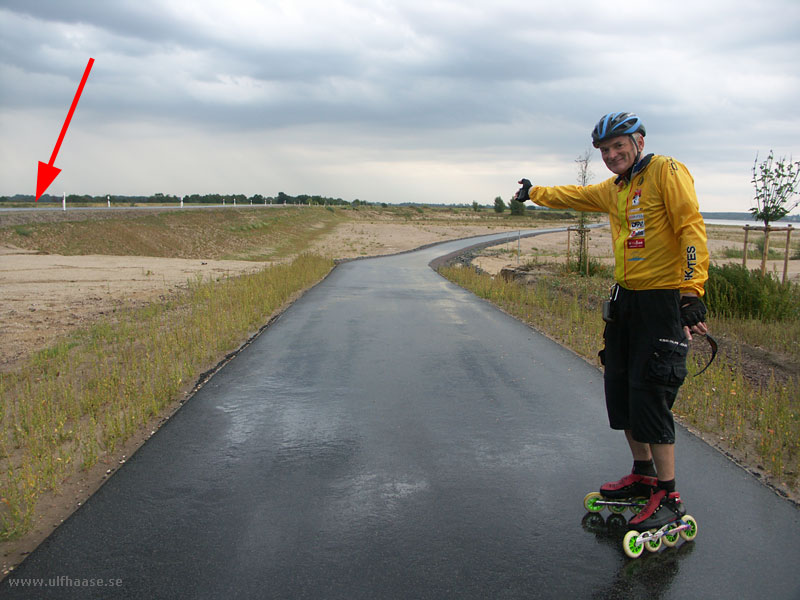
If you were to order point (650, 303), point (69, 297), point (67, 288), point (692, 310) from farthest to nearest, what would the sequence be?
point (67, 288) < point (69, 297) < point (650, 303) < point (692, 310)

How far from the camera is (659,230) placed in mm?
3588

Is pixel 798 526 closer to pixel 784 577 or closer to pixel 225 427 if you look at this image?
pixel 784 577

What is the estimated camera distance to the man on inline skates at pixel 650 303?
3.43 m

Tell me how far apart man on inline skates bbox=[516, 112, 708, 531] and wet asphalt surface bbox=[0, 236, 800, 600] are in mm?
389

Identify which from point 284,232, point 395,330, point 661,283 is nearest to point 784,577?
point 661,283

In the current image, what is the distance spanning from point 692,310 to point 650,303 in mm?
278

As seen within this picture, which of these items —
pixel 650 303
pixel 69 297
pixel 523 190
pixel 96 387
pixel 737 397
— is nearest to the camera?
pixel 650 303

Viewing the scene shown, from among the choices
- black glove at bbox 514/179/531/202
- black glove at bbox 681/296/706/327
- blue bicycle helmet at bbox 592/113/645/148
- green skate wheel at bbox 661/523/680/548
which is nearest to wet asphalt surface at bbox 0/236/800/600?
green skate wheel at bbox 661/523/680/548

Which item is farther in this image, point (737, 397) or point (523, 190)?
point (737, 397)

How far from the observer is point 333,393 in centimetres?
669

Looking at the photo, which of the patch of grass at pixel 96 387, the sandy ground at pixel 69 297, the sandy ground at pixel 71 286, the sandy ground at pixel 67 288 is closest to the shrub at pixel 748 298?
the sandy ground at pixel 71 286

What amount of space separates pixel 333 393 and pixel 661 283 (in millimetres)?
3986

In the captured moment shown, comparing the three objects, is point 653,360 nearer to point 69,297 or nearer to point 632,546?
point 632,546

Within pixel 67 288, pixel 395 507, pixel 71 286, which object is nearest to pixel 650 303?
pixel 395 507
